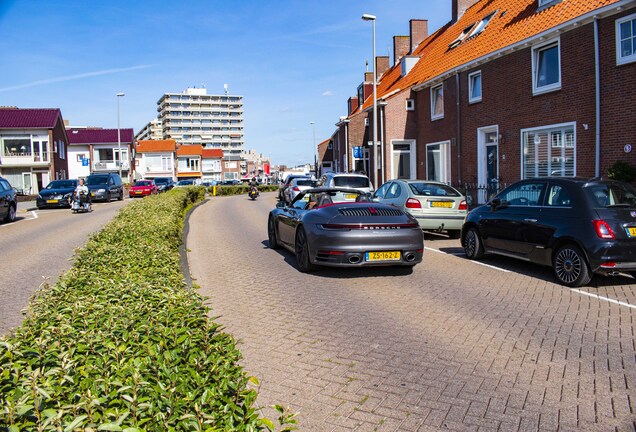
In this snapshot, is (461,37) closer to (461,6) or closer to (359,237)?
(461,6)

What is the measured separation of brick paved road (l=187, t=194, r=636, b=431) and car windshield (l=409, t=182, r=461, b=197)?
4.23 m

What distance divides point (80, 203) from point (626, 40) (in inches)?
853

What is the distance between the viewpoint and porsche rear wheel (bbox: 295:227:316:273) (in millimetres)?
8758

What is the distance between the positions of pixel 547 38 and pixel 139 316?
16.9 metres

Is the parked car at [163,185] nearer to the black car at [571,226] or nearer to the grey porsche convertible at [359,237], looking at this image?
the grey porsche convertible at [359,237]

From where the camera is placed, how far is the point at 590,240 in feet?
24.1

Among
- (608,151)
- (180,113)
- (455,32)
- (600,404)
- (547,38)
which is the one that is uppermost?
(180,113)

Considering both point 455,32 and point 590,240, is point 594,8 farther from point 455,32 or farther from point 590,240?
point 455,32

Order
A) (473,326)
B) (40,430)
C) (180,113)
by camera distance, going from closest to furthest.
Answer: (40,430) < (473,326) < (180,113)

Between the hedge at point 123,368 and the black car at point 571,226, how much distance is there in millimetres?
5882

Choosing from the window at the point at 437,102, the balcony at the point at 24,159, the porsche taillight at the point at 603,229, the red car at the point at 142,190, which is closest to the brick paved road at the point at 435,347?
the porsche taillight at the point at 603,229

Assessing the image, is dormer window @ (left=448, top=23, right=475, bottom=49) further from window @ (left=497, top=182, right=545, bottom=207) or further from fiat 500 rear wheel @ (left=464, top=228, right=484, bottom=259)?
window @ (left=497, top=182, right=545, bottom=207)

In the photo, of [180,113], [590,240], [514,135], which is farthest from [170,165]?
[590,240]

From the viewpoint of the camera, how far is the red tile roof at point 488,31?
16.5 m
